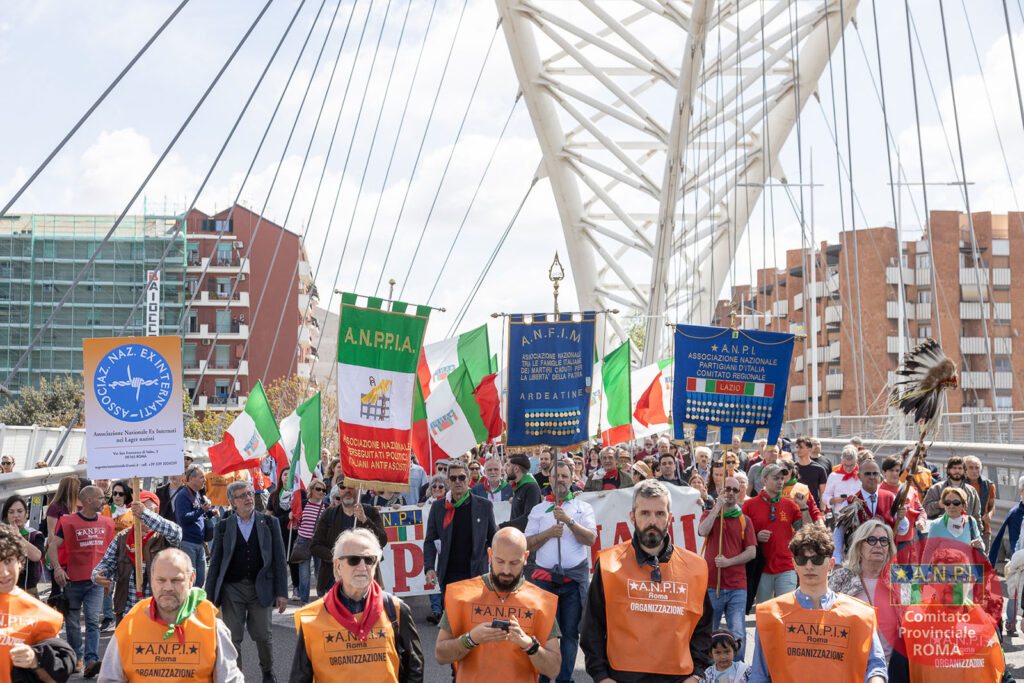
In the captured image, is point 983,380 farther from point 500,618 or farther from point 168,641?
point 168,641

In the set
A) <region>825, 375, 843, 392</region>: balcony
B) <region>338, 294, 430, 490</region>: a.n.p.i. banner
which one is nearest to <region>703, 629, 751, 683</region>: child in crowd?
<region>338, 294, 430, 490</region>: a.n.p.i. banner

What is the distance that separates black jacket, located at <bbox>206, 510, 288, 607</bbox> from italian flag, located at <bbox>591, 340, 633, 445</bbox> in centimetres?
900

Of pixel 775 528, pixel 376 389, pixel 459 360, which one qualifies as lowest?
pixel 775 528

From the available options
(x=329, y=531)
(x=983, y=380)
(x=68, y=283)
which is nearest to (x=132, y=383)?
(x=329, y=531)

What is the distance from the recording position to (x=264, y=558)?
33.8ft

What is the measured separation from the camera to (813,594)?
5836 millimetres

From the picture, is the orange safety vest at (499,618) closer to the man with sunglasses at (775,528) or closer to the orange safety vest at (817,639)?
the orange safety vest at (817,639)

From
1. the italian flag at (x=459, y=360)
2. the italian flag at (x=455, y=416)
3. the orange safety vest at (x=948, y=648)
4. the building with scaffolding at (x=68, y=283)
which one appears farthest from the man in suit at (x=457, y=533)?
the building with scaffolding at (x=68, y=283)

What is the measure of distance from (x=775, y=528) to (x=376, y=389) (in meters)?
3.44

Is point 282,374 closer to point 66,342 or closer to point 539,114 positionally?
point 66,342

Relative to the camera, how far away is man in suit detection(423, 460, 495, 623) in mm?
11531

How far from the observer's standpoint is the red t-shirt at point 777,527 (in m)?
10.9

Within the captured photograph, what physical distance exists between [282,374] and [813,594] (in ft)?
295

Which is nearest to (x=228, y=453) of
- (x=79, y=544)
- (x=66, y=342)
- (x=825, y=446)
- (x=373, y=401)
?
(x=79, y=544)
